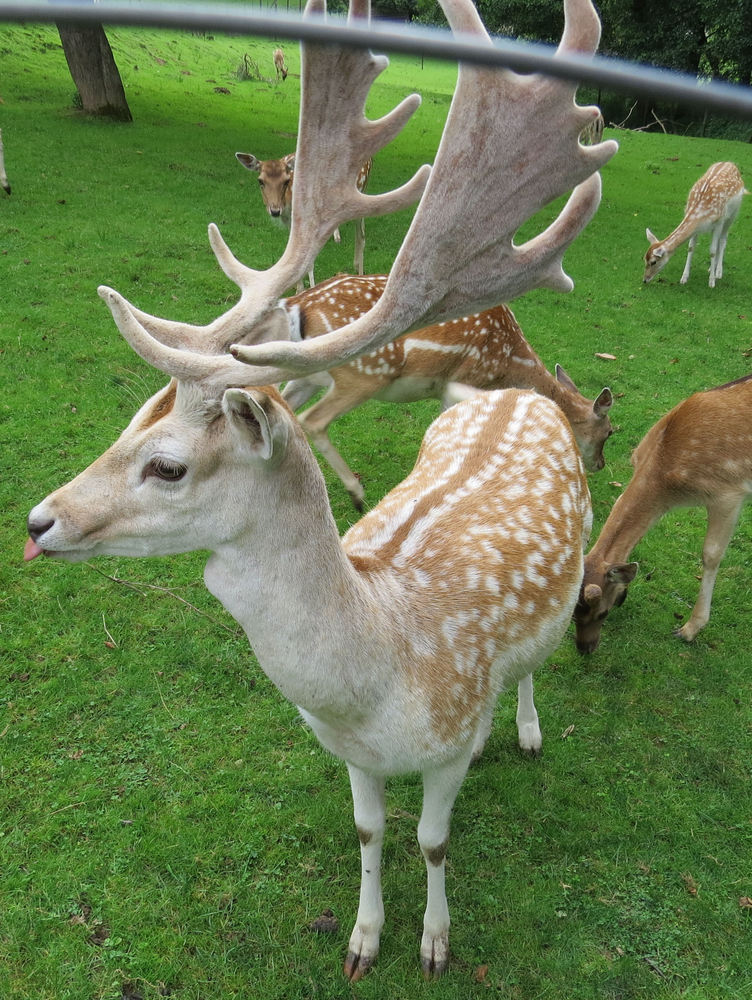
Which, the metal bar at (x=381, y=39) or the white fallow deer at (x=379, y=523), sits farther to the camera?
the white fallow deer at (x=379, y=523)

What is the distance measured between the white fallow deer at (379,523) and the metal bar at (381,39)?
0.73 meters

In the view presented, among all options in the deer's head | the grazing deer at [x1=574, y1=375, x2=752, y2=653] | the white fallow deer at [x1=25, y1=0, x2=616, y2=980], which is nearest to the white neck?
the white fallow deer at [x1=25, y1=0, x2=616, y2=980]

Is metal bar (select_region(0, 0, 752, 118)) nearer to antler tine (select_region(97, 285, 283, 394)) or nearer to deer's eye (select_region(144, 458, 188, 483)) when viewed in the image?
antler tine (select_region(97, 285, 283, 394))

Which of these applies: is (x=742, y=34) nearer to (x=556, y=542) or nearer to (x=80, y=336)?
(x=80, y=336)

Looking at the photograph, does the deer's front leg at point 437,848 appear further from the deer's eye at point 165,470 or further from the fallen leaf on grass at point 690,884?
the deer's eye at point 165,470

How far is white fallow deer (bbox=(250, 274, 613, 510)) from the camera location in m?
4.56

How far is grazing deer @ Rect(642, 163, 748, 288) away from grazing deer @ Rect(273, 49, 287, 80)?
13.9 m

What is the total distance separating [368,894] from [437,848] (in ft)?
0.98

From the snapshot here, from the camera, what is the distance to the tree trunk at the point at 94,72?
1158 cm

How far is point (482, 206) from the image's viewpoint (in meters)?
1.59

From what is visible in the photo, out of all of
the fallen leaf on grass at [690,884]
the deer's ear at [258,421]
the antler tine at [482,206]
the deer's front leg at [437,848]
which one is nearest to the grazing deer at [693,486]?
the fallen leaf on grass at [690,884]

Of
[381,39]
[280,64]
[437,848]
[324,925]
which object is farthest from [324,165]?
[280,64]

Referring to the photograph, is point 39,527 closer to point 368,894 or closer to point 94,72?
point 368,894

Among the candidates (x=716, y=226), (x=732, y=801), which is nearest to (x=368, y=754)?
(x=732, y=801)
